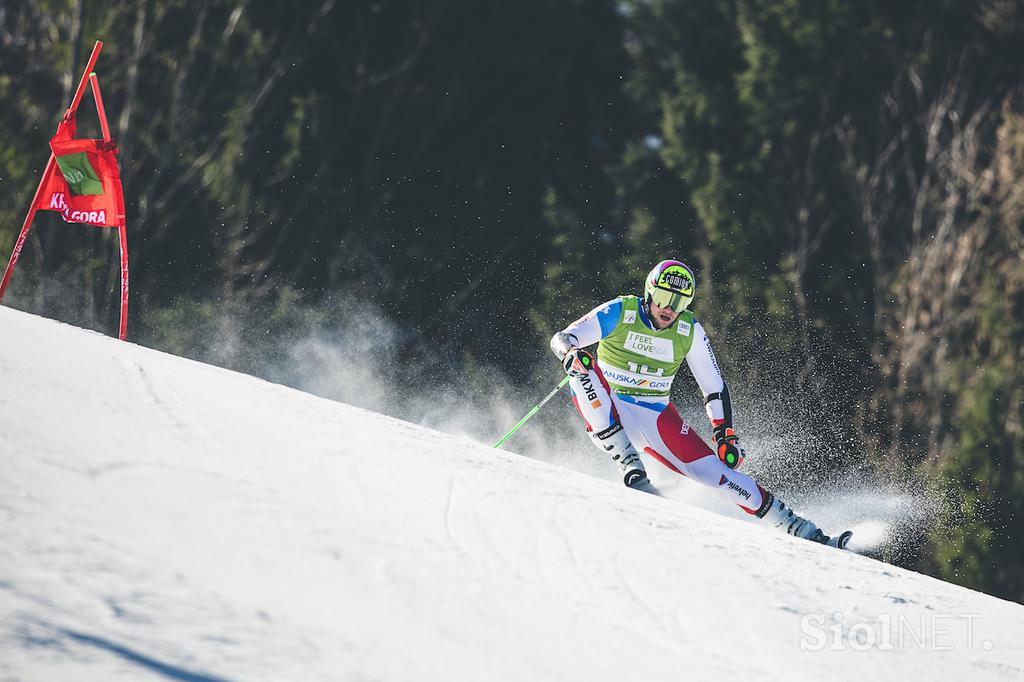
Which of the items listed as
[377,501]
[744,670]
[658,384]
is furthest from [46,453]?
[658,384]

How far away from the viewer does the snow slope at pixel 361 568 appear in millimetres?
3104

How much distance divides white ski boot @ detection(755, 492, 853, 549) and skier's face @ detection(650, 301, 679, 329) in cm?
133

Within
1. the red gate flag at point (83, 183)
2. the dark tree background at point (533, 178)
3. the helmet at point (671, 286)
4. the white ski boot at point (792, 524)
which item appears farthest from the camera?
the dark tree background at point (533, 178)

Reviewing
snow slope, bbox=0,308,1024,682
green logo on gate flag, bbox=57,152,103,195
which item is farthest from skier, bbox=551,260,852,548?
green logo on gate flag, bbox=57,152,103,195

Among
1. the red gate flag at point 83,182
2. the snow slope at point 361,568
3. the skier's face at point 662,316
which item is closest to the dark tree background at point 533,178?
the skier's face at point 662,316

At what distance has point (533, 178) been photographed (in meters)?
21.2

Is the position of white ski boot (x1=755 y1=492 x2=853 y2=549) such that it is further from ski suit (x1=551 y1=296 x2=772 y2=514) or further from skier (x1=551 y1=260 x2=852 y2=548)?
ski suit (x1=551 y1=296 x2=772 y2=514)

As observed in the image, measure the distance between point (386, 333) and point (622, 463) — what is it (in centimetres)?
1251

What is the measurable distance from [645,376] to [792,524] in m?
1.40

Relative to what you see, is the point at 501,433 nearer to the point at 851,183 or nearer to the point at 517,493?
the point at 851,183

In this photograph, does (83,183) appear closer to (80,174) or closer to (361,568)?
(80,174)

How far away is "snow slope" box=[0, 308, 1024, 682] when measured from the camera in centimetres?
310

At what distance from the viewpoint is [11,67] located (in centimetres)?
1927

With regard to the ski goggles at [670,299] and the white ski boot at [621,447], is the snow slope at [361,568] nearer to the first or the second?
the white ski boot at [621,447]
